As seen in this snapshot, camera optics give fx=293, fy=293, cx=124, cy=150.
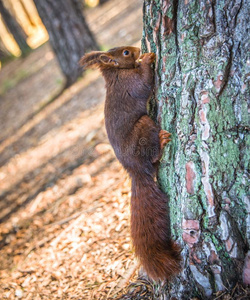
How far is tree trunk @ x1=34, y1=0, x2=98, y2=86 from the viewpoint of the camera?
17.6 ft

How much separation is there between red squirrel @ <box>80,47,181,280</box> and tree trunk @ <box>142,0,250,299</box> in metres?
0.09

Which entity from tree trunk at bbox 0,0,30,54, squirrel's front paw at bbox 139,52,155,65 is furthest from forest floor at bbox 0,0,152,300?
tree trunk at bbox 0,0,30,54

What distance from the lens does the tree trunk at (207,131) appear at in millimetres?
1387

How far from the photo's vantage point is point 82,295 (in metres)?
2.17

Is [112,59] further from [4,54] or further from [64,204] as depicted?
[4,54]

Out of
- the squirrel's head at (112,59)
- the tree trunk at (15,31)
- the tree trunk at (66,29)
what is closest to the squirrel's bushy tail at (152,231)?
the squirrel's head at (112,59)

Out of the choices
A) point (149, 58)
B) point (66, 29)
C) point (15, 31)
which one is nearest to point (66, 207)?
point (149, 58)

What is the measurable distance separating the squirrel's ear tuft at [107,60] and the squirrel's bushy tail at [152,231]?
1040 millimetres

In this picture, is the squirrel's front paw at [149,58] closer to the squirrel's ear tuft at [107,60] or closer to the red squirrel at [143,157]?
the red squirrel at [143,157]

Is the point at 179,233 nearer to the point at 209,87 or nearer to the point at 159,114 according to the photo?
the point at 159,114

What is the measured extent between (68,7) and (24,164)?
3.03m

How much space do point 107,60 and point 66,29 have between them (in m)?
3.56

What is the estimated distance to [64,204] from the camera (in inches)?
132

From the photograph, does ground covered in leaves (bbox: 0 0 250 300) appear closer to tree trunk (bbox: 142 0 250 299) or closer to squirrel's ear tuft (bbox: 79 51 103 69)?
tree trunk (bbox: 142 0 250 299)
